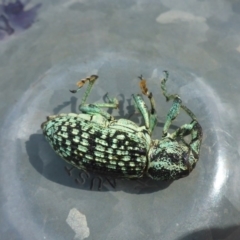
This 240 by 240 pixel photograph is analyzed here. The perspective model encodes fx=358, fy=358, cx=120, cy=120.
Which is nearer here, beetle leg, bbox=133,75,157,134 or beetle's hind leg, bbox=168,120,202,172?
beetle's hind leg, bbox=168,120,202,172

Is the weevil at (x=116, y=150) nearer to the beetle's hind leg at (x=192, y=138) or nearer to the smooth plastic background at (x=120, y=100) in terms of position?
the beetle's hind leg at (x=192, y=138)

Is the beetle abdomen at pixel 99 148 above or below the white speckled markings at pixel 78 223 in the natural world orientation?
above

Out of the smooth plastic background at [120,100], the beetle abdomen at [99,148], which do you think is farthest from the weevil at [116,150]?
the smooth plastic background at [120,100]

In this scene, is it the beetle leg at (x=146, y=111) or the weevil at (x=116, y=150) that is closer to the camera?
the weevil at (x=116, y=150)

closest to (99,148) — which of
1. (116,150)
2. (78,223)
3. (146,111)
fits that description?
(116,150)

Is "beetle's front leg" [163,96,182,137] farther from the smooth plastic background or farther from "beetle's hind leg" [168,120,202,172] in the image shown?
the smooth plastic background

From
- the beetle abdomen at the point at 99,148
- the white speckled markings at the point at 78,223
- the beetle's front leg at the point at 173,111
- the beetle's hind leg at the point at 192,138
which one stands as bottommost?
the white speckled markings at the point at 78,223

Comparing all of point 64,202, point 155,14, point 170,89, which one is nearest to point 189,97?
point 170,89

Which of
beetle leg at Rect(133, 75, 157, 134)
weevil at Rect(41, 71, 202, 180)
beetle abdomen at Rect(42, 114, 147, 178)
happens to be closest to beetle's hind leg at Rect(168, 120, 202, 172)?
weevil at Rect(41, 71, 202, 180)

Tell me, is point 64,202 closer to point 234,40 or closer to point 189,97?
point 189,97

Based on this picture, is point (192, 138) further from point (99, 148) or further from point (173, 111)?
point (99, 148)
